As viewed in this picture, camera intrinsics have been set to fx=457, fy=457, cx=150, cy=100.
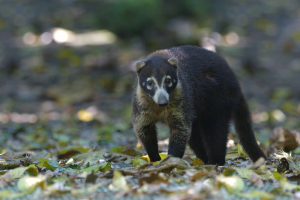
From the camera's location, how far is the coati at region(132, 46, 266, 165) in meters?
4.92

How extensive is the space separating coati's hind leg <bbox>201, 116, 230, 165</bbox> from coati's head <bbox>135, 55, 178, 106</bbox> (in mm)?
810

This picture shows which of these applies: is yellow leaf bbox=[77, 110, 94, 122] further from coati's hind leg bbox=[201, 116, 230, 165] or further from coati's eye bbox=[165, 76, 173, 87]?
coati's eye bbox=[165, 76, 173, 87]

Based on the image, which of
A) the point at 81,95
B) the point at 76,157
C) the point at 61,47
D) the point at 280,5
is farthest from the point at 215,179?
the point at 280,5

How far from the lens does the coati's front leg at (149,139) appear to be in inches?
198

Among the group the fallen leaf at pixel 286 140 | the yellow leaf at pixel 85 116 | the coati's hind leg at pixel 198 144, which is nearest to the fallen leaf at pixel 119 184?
the coati's hind leg at pixel 198 144

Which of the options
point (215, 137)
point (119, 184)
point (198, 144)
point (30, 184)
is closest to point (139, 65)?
point (215, 137)

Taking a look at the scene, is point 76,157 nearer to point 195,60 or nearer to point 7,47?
point 195,60

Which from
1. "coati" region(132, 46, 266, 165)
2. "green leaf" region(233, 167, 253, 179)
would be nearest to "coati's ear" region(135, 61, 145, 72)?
"coati" region(132, 46, 266, 165)

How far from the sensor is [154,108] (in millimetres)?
5047

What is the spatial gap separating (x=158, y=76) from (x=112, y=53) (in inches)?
300

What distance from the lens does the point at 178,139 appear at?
490 centimetres

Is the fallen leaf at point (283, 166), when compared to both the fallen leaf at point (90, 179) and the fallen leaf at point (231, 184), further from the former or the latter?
the fallen leaf at point (90, 179)

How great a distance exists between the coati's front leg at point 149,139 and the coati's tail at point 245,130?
1.23 m

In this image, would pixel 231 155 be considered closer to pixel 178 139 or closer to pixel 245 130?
pixel 245 130
